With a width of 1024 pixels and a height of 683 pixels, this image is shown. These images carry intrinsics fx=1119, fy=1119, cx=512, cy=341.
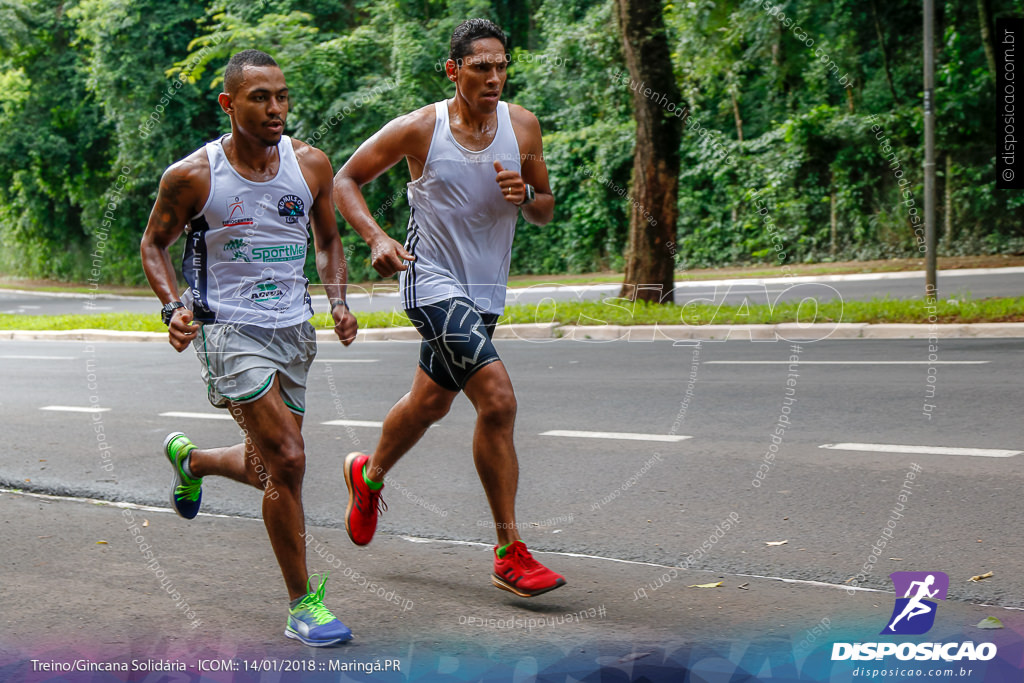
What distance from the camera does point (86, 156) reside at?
3534 cm

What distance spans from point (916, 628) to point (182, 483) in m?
2.85

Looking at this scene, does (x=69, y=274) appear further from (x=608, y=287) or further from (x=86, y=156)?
(x=608, y=287)

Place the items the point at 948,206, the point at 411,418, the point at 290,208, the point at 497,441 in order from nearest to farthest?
the point at 290,208 → the point at 497,441 → the point at 411,418 → the point at 948,206

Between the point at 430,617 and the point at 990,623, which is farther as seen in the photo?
the point at 430,617

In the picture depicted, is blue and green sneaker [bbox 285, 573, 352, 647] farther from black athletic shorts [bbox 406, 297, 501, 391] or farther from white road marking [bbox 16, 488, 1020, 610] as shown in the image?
white road marking [bbox 16, 488, 1020, 610]

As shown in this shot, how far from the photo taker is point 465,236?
13.6 feet

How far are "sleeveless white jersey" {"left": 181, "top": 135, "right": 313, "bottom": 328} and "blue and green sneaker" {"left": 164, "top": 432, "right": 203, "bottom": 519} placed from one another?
0.99 m

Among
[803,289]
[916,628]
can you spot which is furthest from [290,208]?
[803,289]

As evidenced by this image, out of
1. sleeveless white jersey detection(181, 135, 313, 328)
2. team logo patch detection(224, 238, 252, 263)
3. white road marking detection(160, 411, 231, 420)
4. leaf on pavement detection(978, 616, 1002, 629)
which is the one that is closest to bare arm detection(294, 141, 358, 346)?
sleeveless white jersey detection(181, 135, 313, 328)

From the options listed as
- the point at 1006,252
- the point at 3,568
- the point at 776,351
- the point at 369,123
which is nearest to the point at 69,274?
the point at 369,123

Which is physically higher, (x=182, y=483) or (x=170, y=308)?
(x=170, y=308)

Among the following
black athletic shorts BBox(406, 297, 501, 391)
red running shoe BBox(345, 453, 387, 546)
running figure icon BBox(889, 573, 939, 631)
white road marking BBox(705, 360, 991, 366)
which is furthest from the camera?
white road marking BBox(705, 360, 991, 366)

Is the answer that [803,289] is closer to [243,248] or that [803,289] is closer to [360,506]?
[360,506]

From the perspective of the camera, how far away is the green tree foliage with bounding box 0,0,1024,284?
2231 cm
